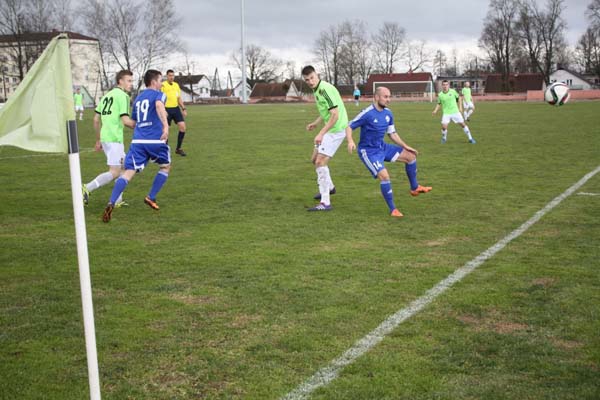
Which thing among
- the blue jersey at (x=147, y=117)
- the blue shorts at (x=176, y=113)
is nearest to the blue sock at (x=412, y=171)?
the blue jersey at (x=147, y=117)

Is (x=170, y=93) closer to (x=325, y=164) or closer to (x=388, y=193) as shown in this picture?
(x=325, y=164)

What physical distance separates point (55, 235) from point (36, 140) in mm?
5178

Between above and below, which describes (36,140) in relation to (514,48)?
below

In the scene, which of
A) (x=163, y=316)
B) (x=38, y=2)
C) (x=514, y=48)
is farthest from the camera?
(x=514, y=48)

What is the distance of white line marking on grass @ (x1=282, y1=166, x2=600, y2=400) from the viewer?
3.82 m

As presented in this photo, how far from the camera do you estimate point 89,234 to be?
318 inches

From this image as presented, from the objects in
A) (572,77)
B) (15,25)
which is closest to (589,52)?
(572,77)

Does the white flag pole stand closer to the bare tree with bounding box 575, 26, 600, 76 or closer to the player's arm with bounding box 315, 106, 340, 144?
the player's arm with bounding box 315, 106, 340, 144

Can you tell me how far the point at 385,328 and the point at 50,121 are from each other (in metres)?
2.75

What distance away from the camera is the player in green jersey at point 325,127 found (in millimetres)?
9555

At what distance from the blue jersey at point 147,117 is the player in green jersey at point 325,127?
2218 millimetres

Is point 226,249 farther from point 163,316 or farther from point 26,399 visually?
point 26,399

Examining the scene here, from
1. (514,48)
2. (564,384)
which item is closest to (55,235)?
(564,384)

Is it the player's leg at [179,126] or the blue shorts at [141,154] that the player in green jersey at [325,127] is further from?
the player's leg at [179,126]
